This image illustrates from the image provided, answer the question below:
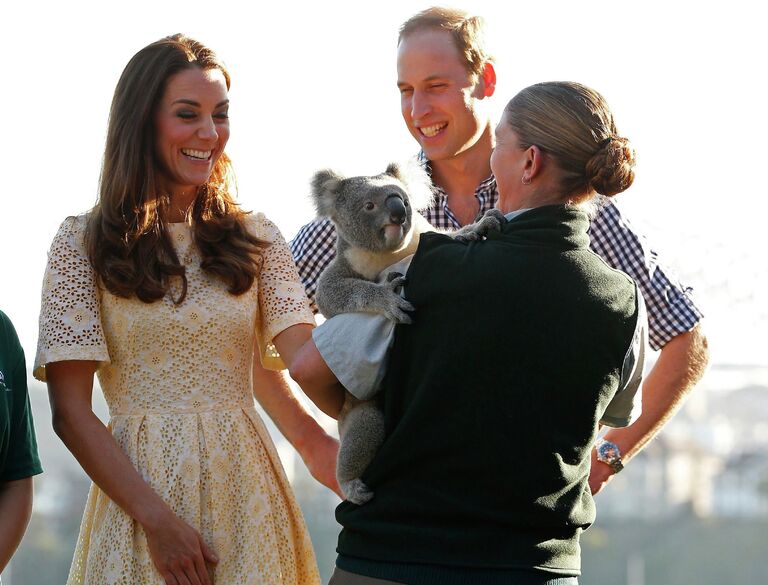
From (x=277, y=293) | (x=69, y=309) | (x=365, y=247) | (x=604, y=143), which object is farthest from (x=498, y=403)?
(x=69, y=309)

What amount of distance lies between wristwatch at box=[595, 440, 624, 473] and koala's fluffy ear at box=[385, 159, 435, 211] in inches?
34.7

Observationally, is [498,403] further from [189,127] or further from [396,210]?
[189,127]

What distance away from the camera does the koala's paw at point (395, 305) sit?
2264 mm

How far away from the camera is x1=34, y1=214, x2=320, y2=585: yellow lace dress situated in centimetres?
268

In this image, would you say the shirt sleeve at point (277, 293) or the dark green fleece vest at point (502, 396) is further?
the shirt sleeve at point (277, 293)

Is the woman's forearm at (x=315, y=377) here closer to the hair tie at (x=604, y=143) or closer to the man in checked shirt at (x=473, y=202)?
the man in checked shirt at (x=473, y=202)

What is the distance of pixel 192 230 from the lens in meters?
2.93

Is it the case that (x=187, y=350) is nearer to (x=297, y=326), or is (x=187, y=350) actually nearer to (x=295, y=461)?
(x=297, y=326)

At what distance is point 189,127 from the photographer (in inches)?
113

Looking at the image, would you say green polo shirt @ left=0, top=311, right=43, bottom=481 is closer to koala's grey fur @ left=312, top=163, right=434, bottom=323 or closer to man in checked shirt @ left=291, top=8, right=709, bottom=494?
koala's grey fur @ left=312, top=163, right=434, bottom=323

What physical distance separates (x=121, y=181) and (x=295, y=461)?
5.21 meters

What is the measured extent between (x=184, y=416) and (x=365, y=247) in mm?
626

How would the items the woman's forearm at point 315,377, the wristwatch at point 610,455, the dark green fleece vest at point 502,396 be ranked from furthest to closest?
the wristwatch at point 610,455
the woman's forearm at point 315,377
the dark green fleece vest at point 502,396

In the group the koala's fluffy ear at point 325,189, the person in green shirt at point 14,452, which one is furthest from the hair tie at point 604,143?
the person in green shirt at point 14,452
